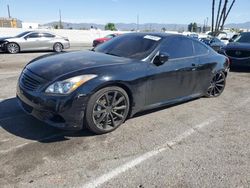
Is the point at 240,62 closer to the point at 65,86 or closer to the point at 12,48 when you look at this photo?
the point at 65,86

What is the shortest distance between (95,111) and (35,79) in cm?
96

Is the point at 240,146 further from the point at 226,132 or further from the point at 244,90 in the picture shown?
the point at 244,90

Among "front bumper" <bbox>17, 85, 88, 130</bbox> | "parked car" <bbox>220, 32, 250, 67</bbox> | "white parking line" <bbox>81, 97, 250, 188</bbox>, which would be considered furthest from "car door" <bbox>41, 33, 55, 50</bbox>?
"white parking line" <bbox>81, 97, 250, 188</bbox>

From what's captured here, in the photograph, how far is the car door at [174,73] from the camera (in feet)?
15.3

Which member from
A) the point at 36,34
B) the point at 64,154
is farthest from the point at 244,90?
the point at 36,34

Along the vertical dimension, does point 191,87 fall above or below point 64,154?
above

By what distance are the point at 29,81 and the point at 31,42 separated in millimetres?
12488

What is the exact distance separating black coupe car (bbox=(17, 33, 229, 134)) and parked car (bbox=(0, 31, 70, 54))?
1111 centimetres

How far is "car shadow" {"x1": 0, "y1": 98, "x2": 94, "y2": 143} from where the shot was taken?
13.0 feet

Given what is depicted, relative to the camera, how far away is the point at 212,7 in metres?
40.4

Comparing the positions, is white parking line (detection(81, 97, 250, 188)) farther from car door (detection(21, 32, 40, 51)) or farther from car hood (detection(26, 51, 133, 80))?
car door (detection(21, 32, 40, 51))

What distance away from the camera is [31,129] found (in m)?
4.18

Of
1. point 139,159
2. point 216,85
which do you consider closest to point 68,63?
point 139,159

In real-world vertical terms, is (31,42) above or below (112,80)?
below
